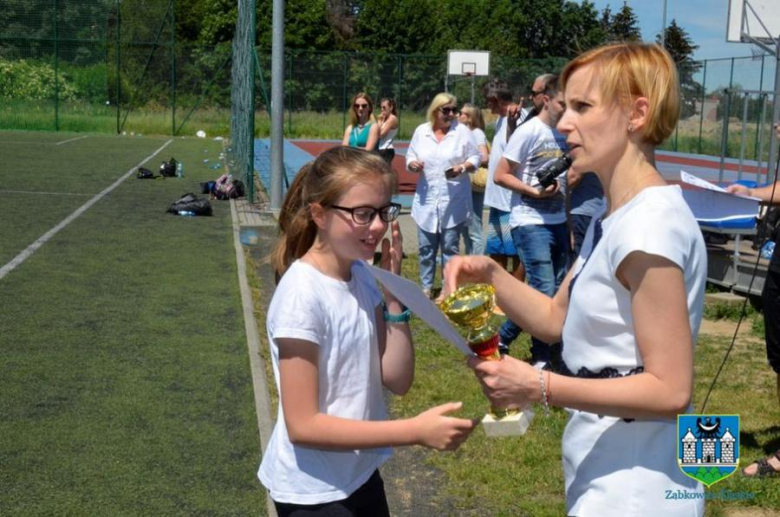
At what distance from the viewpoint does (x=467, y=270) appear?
2510 mm

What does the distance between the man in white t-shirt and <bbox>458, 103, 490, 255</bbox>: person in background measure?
341 cm

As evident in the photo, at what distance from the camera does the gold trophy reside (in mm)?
2191

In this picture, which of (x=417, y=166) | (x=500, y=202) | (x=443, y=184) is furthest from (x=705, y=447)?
(x=417, y=166)

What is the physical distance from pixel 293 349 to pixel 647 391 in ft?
2.86

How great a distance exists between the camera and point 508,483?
4930 mm

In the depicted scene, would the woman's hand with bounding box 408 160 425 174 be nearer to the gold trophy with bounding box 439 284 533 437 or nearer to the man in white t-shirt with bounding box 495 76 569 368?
the man in white t-shirt with bounding box 495 76 569 368

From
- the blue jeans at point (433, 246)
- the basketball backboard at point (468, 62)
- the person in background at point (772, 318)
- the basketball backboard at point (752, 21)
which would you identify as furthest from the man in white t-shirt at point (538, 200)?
the basketball backboard at point (468, 62)

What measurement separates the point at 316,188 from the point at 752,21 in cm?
1512

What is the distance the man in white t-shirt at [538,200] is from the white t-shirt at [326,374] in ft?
13.9

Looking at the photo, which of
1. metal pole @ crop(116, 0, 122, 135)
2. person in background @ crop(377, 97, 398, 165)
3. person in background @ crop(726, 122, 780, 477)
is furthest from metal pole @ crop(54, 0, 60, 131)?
person in background @ crop(726, 122, 780, 477)

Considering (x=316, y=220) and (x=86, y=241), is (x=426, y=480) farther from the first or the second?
(x=86, y=241)

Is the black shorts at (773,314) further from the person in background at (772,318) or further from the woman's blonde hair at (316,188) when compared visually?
the woman's blonde hair at (316,188)

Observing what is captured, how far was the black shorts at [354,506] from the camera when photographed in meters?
2.47

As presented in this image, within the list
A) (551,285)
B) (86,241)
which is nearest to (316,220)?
(551,285)
